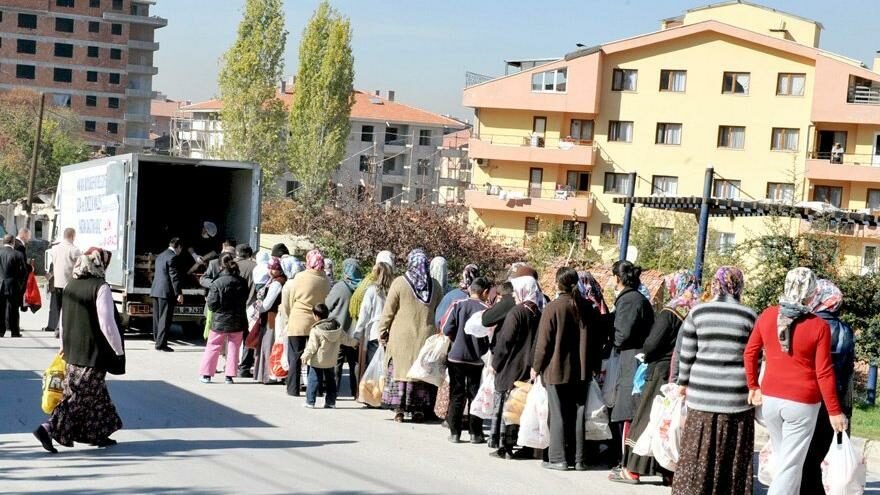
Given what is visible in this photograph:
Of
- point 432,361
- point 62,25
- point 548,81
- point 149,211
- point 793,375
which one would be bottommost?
point 432,361

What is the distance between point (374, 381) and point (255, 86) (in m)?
68.3

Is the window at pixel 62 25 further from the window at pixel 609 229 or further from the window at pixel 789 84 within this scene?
the window at pixel 789 84

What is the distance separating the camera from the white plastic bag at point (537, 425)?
10781 millimetres

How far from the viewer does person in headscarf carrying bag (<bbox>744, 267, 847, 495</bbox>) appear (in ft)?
26.7

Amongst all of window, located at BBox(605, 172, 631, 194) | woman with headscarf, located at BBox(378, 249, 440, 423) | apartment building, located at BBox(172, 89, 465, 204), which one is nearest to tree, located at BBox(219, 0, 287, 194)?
apartment building, located at BBox(172, 89, 465, 204)

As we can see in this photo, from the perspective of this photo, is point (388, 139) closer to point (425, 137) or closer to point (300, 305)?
point (425, 137)

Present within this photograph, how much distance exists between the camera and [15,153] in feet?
251

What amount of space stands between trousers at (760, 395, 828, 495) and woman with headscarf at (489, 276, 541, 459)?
Answer: 10.00ft

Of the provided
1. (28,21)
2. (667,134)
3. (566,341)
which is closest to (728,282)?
(566,341)

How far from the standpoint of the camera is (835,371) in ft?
27.8

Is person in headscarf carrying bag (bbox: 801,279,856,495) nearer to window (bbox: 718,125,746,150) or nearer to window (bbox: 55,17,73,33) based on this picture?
window (bbox: 718,125,746,150)

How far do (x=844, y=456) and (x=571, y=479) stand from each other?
2530mm

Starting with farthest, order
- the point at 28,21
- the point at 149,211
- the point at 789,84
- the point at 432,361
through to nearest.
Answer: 1. the point at 28,21
2. the point at 789,84
3. the point at 149,211
4. the point at 432,361

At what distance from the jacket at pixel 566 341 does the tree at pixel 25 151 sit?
221 ft
